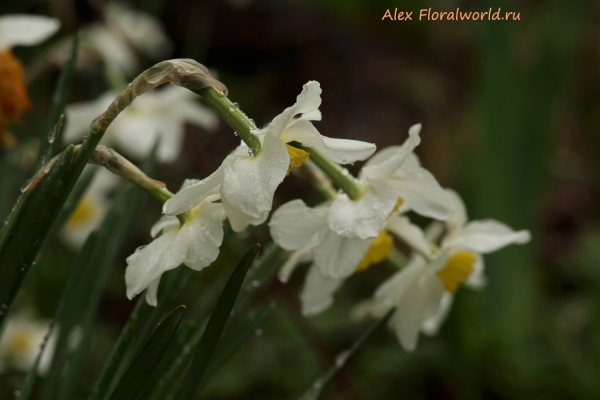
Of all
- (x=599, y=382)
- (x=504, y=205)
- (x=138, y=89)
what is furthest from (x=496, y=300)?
(x=138, y=89)

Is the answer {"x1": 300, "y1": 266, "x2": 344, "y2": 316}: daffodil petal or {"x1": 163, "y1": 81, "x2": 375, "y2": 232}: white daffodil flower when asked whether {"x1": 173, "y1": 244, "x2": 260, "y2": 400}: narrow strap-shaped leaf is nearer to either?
{"x1": 163, "y1": 81, "x2": 375, "y2": 232}: white daffodil flower

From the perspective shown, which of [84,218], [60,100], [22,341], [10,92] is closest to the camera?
[60,100]

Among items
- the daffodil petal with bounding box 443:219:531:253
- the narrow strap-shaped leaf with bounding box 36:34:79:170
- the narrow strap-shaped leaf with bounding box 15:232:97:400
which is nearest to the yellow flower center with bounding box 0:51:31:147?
the narrow strap-shaped leaf with bounding box 36:34:79:170

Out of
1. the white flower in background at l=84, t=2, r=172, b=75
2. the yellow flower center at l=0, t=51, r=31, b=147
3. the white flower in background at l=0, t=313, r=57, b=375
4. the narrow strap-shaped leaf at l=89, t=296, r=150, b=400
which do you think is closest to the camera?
the narrow strap-shaped leaf at l=89, t=296, r=150, b=400

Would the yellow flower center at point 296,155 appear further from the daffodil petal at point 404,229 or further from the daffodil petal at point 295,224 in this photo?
the daffodil petal at point 404,229

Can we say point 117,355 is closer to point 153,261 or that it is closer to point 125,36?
point 153,261

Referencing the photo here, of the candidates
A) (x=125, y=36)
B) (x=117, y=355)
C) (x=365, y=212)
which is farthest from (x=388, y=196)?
(x=125, y=36)

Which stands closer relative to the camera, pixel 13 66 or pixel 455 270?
pixel 455 270
